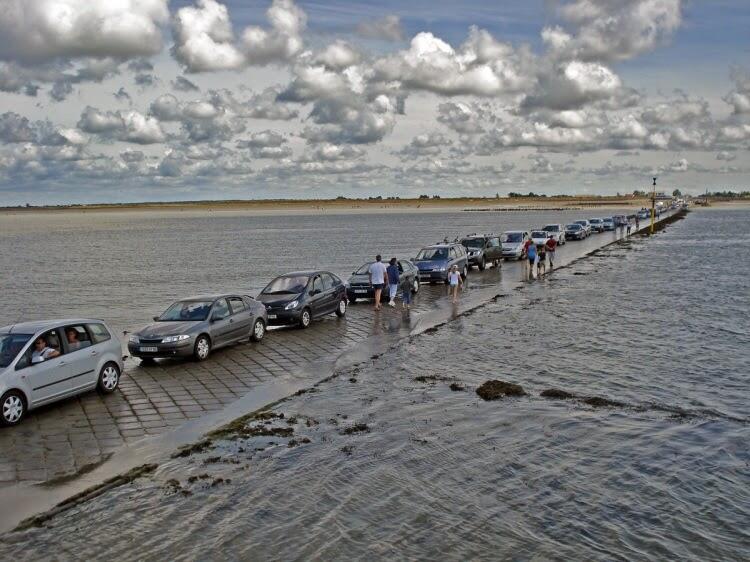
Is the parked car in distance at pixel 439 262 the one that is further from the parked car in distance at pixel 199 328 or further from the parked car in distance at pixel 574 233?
the parked car in distance at pixel 574 233

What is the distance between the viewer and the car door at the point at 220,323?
17.8 m

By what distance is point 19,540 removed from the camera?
26.6ft

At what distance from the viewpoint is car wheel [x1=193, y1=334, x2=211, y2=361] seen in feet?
56.0

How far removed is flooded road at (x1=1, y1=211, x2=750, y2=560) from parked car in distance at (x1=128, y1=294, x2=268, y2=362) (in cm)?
371

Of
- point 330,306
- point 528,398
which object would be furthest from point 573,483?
point 330,306

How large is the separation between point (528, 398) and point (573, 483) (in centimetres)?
407

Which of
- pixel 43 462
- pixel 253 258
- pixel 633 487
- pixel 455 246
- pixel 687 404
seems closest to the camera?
pixel 633 487

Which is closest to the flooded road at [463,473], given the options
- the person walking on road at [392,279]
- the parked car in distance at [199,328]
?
the parked car in distance at [199,328]

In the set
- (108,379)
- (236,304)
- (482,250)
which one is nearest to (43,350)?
(108,379)

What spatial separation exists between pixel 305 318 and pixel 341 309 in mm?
2271

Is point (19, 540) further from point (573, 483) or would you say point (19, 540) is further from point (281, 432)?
point (573, 483)

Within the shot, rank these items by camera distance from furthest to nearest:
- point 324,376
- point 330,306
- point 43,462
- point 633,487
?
point 330,306, point 324,376, point 43,462, point 633,487

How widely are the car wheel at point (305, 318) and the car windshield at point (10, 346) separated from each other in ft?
32.1

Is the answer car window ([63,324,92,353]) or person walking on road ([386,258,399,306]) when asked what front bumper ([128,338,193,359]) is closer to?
car window ([63,324,92,353])
